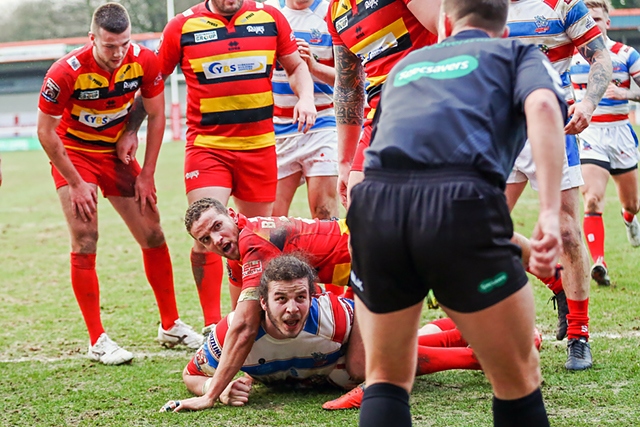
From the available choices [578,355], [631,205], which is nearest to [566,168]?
[578,355]

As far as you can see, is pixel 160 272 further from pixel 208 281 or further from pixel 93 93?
pixel 93 93

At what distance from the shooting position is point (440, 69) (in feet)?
8.13

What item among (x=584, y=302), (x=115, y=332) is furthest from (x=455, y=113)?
(x=115, y=332)

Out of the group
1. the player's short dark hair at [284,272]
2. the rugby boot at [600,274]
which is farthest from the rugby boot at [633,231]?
the player's short dark hair at [284,272]

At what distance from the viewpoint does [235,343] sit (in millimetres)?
3982

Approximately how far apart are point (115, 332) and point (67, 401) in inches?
64.6

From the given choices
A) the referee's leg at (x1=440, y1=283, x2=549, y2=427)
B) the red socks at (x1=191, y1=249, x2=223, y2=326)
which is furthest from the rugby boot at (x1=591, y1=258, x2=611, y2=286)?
the referee's leg at (x1=440, y1=283, x2=549, y2=427)

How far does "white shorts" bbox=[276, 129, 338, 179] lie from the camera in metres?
6.34

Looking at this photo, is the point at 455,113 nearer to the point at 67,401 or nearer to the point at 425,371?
the point at 425,371

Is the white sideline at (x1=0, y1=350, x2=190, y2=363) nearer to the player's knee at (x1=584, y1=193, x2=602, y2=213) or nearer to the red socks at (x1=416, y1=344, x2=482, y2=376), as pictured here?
the red socks at (x1=416, y1=344, x2=482, y2=376)

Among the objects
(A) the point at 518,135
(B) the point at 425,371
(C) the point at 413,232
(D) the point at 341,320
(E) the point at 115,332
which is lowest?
(E) the point at 115,332

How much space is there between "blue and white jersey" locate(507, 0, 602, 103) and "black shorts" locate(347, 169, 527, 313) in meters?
2.46

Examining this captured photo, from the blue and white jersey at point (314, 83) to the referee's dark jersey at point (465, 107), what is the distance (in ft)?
13.1

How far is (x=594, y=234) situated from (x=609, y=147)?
958 millimetres
